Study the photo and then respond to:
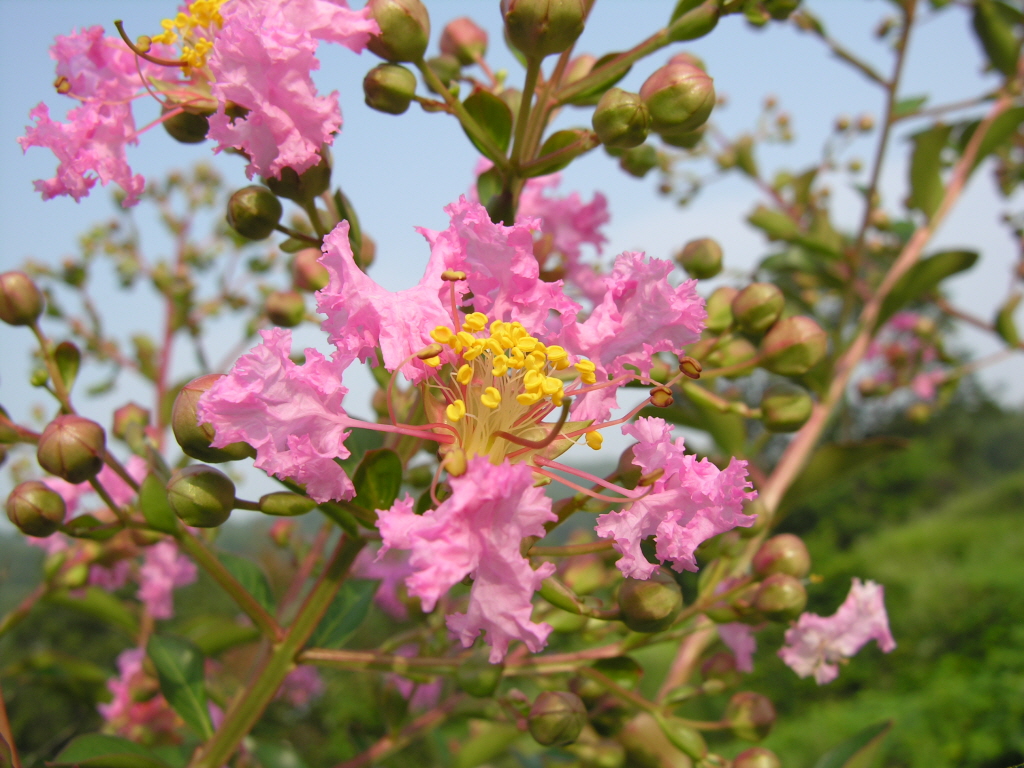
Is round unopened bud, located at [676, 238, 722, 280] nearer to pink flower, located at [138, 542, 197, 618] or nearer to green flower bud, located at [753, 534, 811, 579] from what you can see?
green flower bud, located at [753, 534, 811, 579]

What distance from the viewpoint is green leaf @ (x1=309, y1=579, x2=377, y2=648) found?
1097 mm

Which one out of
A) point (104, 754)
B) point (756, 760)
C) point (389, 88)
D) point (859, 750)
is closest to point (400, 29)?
point (389, 88)

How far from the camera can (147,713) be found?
1.67 meters

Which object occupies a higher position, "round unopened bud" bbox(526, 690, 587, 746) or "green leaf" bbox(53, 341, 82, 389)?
"green leaf" bbox(53, 341, 82, 389)

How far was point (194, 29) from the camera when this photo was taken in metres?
1.09

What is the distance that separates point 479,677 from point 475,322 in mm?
455

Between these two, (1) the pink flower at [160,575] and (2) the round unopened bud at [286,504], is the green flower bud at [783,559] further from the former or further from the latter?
(1) the pink flower at [160,575]

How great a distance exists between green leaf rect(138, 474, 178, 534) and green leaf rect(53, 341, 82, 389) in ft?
1.23

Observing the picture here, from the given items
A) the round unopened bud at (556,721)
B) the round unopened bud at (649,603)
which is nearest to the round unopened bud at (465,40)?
the round unopened bud at (649,603)

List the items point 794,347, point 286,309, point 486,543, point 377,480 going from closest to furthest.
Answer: point 486,543 → point 377,480 → point 794,347 → point 286,309

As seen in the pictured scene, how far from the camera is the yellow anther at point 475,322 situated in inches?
35.1

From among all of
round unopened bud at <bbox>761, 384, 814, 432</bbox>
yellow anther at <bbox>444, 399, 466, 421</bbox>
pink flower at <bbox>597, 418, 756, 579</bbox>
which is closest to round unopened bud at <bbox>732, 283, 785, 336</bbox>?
round unopened bud at <bbox>761, 384, 814, 432</bbox>

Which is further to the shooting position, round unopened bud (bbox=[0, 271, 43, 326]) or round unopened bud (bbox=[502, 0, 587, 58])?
round unopened bud (bbox=[0, 271, 43, 326])

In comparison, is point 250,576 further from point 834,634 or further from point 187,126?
point 834,634
